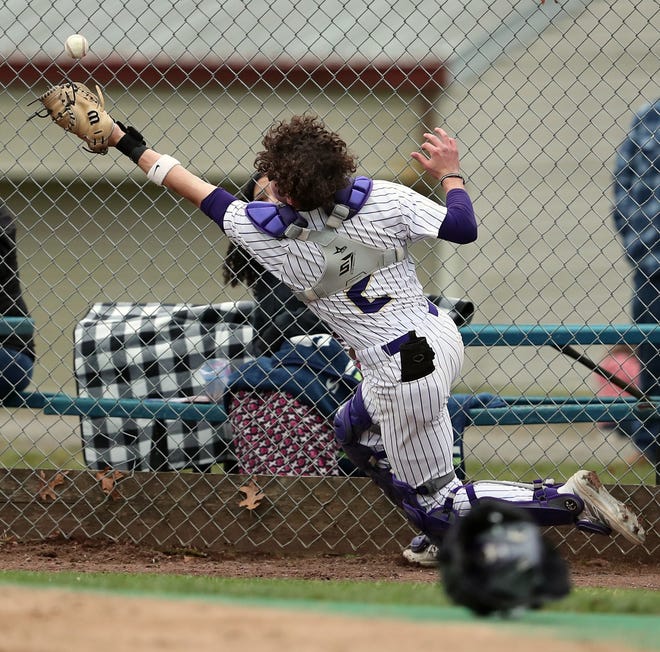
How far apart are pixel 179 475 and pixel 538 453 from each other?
5.32m

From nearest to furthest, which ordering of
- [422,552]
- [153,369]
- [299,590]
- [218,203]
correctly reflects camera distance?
[299,590]
[218,203]
[422,552]
[153,369]

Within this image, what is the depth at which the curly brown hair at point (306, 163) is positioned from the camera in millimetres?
3936

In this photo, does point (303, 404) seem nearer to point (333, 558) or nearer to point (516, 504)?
point (333, 558)

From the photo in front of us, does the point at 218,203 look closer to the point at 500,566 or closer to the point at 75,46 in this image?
the point at 75,46

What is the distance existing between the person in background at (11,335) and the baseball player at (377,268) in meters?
1.26

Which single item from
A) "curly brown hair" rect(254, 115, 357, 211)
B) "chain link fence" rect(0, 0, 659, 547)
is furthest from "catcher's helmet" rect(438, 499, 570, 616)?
"chain link fence" rect(0, 0, 659, 547)

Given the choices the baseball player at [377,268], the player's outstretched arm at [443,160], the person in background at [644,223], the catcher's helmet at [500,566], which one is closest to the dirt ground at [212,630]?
the catcher's helmet at [500,566]

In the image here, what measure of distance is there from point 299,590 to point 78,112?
1.92 meters

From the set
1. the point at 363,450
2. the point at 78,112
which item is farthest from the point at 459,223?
the point at 78,112

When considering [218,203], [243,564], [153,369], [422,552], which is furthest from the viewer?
[153,369]

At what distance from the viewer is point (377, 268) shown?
408 centimetres

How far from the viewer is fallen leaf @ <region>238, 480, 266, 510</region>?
5.09 m

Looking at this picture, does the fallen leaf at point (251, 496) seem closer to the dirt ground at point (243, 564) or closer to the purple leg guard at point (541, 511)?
the dirt ground at point (243, 564)

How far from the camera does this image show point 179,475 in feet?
16.8
